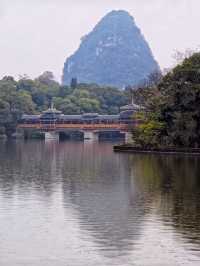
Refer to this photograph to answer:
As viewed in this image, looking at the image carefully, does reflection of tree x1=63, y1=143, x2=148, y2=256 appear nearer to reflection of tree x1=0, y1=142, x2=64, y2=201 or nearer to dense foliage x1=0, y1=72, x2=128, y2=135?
reflection of tree x1=0, y1=142, x2=64, y2=201

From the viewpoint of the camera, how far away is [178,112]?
49094 mm

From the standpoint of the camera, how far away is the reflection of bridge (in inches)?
3947

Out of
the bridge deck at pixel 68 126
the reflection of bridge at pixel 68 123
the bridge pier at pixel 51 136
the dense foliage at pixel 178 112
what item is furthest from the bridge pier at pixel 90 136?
the dense foliage at pixel 178 112

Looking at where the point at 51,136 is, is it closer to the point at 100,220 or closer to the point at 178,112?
the point at 178,112

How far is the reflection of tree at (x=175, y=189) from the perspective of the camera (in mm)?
15935

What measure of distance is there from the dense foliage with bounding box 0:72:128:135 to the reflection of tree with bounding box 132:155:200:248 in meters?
64.2

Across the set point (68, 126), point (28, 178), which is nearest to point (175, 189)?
point (28, 178)

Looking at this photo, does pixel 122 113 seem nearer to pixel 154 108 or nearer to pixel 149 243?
pixel 154 108

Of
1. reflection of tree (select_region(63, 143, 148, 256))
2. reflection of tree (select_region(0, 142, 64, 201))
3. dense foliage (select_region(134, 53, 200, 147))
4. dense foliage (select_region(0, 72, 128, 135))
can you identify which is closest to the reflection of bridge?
dense foliage (select_region(0, 72, 128, 135))

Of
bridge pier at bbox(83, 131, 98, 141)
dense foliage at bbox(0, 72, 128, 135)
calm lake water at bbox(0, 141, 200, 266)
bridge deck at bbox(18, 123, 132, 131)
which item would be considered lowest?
calm lake water at bbox(0, 141, 200, 266)

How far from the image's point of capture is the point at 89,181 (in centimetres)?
2644

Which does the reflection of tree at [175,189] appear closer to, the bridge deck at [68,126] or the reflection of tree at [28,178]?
the reflection of tree at [28,178]

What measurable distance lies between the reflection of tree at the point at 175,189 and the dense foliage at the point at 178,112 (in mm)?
10544

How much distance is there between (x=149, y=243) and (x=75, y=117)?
89.5 meters
